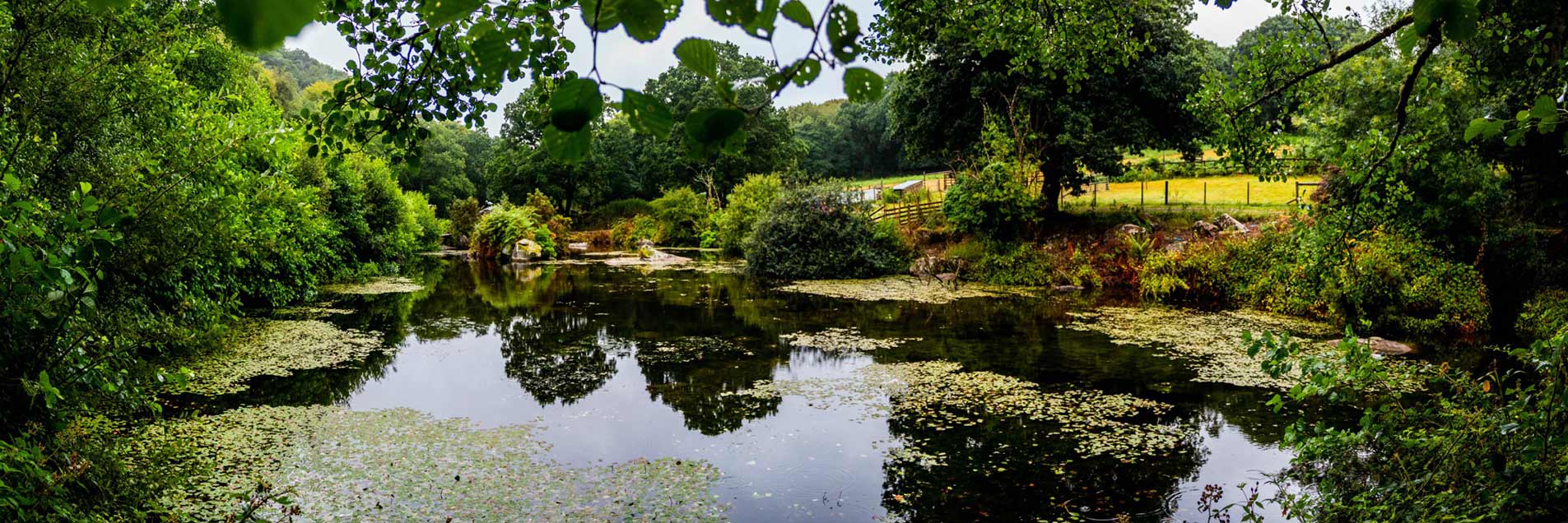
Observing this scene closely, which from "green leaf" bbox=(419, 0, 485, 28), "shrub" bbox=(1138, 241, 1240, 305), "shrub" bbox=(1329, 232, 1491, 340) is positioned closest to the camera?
"green leaf" bbox=(419, 0, 485, 28)

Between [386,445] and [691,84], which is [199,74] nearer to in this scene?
[386,445]

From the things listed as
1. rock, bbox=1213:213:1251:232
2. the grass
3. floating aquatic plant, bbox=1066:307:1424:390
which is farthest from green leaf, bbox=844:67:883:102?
the grass

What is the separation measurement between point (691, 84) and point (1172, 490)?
144ft

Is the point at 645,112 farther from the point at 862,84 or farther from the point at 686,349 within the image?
the point at 686,349

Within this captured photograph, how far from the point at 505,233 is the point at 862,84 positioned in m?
30.3

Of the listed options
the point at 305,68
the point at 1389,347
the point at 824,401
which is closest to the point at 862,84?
the point at 824,401

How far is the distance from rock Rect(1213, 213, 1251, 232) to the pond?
18.3ft

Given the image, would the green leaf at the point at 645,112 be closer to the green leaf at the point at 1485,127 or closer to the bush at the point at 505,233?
the green leaf at the point at 1485,127

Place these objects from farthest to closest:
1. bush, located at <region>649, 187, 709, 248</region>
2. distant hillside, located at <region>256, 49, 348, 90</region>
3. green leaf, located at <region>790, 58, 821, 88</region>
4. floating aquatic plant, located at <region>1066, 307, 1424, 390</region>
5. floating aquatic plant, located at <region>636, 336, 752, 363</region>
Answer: distant hillside, located at <region>256, 49, 348, 90</region>, bush, located at <region>649, 187, 709, 248</region>, floating aquatic plant, located at <region>636, 336, 752, 363</region>, floating aquatic plant, located at <region>1066, 307, 1424, 390</region>, green leaf, located at <region>790, 58, 821, 88</region>

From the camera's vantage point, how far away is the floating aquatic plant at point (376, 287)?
18125mm

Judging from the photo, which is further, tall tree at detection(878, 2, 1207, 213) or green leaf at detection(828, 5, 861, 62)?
tall tree at detection(878, 2, 1207, 213)

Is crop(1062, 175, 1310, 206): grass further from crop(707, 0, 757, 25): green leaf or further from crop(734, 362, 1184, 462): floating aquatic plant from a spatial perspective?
crop(707, 0, 757, 25): green leaf

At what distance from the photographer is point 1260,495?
5918mm

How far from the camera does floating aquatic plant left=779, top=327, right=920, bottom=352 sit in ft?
37.3
